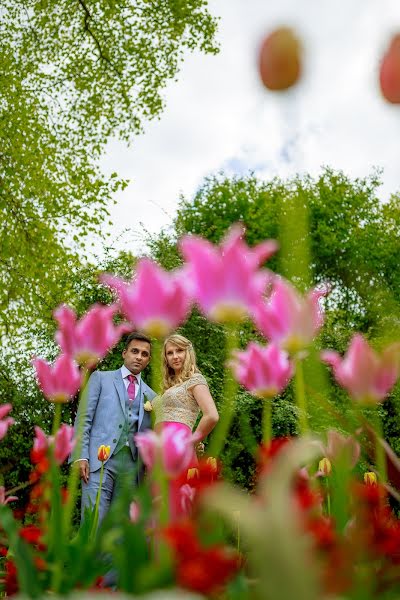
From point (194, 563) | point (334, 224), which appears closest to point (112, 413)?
point (194, 563)

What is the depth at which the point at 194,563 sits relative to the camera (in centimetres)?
63

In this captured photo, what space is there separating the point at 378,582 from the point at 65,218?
995 centimetres

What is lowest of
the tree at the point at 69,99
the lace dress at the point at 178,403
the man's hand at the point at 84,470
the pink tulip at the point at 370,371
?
the man's hand at the point at 84,470

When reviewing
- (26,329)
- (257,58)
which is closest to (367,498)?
(257,58)

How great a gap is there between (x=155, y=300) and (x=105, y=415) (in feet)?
12.5

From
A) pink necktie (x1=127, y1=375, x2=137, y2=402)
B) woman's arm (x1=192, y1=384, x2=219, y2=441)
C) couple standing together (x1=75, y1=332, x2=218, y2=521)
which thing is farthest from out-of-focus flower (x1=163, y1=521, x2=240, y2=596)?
pink necktie (x1=127, y1=375, x2=137, y2=402)

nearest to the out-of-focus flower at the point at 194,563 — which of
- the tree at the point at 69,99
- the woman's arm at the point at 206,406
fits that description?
the woman's arm at the point at 206,406

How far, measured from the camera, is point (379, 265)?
68.5 feet

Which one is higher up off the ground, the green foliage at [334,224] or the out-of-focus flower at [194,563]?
the green foliage at [334,224]

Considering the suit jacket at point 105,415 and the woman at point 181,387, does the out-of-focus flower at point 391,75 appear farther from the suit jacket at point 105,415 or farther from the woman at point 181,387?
the suit jacket at point 105,415

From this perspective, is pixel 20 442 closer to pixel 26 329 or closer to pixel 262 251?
pixel 26 329

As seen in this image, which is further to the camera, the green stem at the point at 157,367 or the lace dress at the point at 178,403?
the green stem at the point at 157,367

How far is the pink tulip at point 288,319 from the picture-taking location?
2.84ft

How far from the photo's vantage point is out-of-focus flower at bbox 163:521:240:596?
0.62 m
